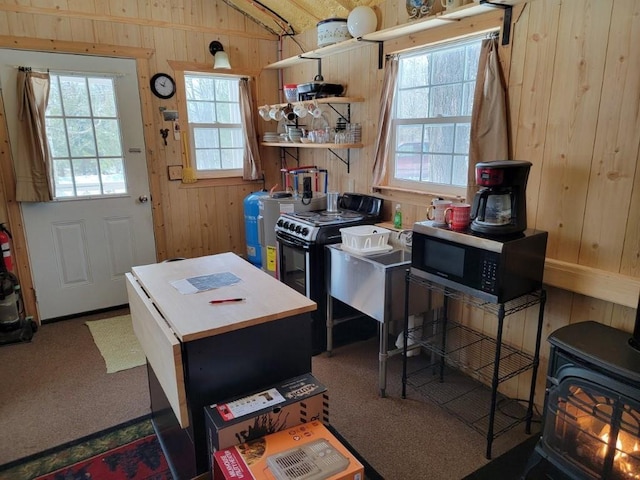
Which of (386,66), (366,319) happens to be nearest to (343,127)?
(386,66)

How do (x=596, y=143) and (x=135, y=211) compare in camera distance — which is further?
(x=135, y=211)

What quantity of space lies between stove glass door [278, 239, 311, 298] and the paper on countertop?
1.00m

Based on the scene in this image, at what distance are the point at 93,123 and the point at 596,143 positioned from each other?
3686 millimetres

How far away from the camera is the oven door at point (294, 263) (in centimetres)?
306

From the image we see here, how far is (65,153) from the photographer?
360 cm

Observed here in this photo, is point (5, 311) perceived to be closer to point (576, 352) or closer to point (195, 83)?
point (195, 83)

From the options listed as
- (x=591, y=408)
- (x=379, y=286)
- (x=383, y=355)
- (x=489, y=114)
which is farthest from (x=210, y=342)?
(x=489, y=114)

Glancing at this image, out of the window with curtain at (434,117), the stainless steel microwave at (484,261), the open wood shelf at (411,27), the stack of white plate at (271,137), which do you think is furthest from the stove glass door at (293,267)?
the open wood shelf at (411,27)

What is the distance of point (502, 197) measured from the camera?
6.75ft

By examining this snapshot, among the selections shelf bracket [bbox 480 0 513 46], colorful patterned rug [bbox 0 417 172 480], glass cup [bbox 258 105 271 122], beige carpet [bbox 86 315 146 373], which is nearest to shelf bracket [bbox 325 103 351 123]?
glass cup [bbox 258 105 271 122]

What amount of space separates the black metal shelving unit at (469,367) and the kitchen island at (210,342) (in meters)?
0.91

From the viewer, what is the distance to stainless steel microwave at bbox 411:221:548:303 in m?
1.96

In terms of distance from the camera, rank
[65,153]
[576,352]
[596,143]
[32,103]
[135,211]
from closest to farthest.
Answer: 1. [576,352]
2. [596,143]
3. [32,103]
4. [65,153]
5. [135,211]

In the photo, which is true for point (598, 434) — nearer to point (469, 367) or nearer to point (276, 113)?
point (469, 367)
